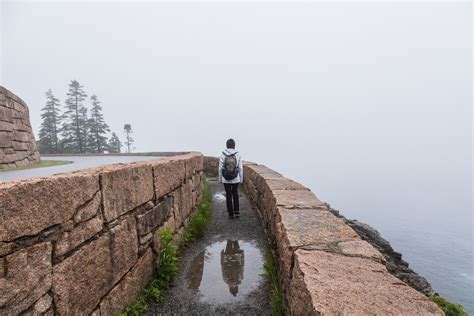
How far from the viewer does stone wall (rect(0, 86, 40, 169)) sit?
845 centimetres

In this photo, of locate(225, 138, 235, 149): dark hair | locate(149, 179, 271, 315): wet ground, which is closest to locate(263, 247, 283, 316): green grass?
locate(149, 179, 271, 315): wet ground

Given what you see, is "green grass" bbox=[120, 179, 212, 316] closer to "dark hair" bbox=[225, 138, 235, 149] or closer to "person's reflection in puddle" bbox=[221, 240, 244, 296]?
"person's reflection in puddle" bbox=[221, 240, 244, 296]

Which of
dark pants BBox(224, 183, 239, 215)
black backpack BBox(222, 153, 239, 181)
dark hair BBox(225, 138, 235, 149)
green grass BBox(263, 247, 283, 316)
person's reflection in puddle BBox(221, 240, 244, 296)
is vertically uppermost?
dark hair BBox(225, 138, 235, 149)

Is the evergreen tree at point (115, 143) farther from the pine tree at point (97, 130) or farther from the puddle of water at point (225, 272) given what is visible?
the puddle of water at point (225, 272)

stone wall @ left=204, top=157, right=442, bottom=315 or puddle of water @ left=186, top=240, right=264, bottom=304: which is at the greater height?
stone wall @ left=204, top=157, right=442, bottom=315

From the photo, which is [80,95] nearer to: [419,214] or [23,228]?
[23,228]

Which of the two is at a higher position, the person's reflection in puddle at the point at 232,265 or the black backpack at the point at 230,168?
the black backpack at the point at 230,168

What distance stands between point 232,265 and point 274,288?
1.00 m

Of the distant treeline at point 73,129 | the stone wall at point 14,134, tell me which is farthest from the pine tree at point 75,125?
the stone wall at point 14,134

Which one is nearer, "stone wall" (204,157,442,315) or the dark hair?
"stone wall" (204,157,442,315)

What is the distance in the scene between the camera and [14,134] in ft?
29.8

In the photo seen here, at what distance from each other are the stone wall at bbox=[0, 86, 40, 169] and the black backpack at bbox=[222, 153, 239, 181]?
22.3 ft

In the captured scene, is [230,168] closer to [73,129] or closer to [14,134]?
[14,134]

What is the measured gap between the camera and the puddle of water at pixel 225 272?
3.28m
